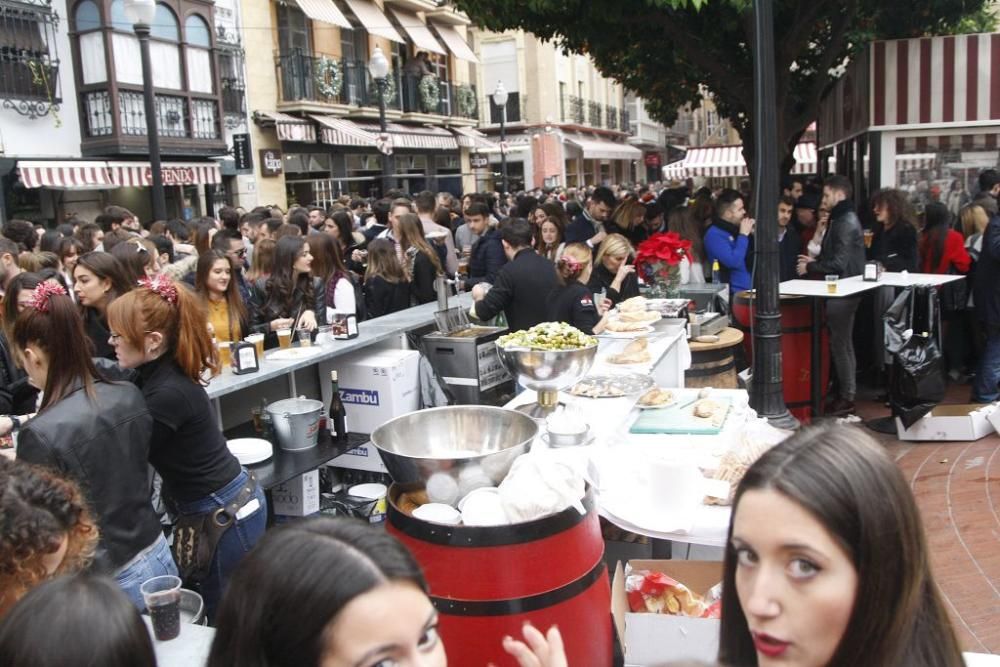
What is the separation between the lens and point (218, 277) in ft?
17.8

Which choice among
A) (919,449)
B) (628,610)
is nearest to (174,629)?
(628,610)

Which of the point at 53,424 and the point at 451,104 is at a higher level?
the point at 451,104

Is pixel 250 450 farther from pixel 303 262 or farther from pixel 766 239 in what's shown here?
pixel 766 239

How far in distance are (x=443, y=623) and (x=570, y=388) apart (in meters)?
2.08

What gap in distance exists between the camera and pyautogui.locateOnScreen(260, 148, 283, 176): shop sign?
2045 centimetres

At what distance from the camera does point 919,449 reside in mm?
6445

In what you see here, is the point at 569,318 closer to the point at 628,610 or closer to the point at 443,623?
the point at 628,610

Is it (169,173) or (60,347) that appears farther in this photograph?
(169,173)

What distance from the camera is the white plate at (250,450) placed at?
14.9 feet

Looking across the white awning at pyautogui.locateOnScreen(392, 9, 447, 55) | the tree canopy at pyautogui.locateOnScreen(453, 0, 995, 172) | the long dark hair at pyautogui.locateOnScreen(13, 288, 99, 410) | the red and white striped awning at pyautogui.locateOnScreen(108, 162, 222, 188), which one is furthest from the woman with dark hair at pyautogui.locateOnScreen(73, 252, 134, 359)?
the white awning at pyautogui.locateOnScreen(392, 9, 447, 55)

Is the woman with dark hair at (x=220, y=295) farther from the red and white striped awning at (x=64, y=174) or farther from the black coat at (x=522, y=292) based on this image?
the red and white striped awning at (x=64, y=174)

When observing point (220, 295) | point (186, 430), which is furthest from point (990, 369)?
point (186, 430)

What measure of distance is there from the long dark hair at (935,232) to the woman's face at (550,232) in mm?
3739

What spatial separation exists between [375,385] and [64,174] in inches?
472
